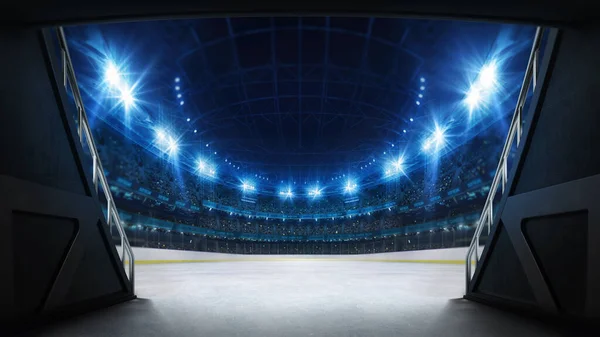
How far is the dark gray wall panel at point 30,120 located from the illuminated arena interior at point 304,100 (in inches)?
715

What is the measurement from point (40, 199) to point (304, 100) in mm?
28429

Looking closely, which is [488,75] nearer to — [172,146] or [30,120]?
[30,120]

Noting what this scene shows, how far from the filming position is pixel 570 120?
4.26 m

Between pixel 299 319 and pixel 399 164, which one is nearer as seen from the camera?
pixel 299 319

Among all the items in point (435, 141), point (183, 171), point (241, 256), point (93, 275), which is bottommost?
point (241, 256)

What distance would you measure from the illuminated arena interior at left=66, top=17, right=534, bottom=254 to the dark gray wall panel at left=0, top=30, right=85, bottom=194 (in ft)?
59.6

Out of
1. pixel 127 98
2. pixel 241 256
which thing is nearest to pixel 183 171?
pixel 241 256

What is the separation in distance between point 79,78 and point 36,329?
25.6 meters

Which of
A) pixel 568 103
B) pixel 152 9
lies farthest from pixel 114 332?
pixel 568 103

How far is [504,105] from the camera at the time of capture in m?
28.6

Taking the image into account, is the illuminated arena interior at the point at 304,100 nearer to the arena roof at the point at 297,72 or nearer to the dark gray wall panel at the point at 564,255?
the arena roof at the point at 297,72

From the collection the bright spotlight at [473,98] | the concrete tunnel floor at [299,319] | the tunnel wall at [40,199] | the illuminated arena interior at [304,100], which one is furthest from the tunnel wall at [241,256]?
the tunnel wall at [40,199]

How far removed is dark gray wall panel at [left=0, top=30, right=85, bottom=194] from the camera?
3.86 metres

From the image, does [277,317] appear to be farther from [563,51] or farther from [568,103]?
[563,51]
